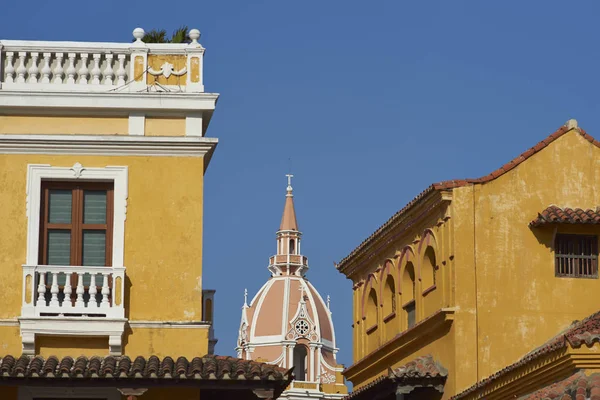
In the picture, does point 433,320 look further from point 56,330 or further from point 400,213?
point 56,330

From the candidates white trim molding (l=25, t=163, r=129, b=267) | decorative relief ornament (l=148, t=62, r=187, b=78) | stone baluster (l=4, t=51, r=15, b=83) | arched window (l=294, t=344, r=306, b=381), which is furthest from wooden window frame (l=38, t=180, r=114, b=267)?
arched window (l=294, t=344, r=306, b=381)

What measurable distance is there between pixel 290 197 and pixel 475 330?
6636 centimetres

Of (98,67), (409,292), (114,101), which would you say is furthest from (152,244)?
(409,292)

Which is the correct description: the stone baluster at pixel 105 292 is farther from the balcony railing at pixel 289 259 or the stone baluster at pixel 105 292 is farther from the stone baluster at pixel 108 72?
the balcony railing at pixel 289 259

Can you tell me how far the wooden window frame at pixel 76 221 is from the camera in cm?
2725

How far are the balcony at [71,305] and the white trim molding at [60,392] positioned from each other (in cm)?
64

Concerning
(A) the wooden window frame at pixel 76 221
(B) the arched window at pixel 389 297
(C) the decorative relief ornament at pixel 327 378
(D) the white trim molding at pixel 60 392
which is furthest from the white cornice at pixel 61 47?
(C) the decorative relief ornament at pixel 327 378

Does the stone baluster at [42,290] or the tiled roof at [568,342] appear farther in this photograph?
the stone baluster at [42,290]

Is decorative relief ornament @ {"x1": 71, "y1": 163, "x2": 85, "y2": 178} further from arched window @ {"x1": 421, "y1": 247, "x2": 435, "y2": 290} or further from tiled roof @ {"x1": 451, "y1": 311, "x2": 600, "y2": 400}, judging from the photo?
arched window @ {"x1": 421, "y1": 247, "x2": 435, "y2": 290}

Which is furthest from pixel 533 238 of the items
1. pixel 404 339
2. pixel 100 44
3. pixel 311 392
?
pixel 311 392

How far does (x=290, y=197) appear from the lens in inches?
3885

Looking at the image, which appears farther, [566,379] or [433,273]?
[433,273]

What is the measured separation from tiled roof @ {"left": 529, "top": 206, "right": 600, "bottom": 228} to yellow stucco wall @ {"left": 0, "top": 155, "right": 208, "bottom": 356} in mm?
8679

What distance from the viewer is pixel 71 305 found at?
26.4m
